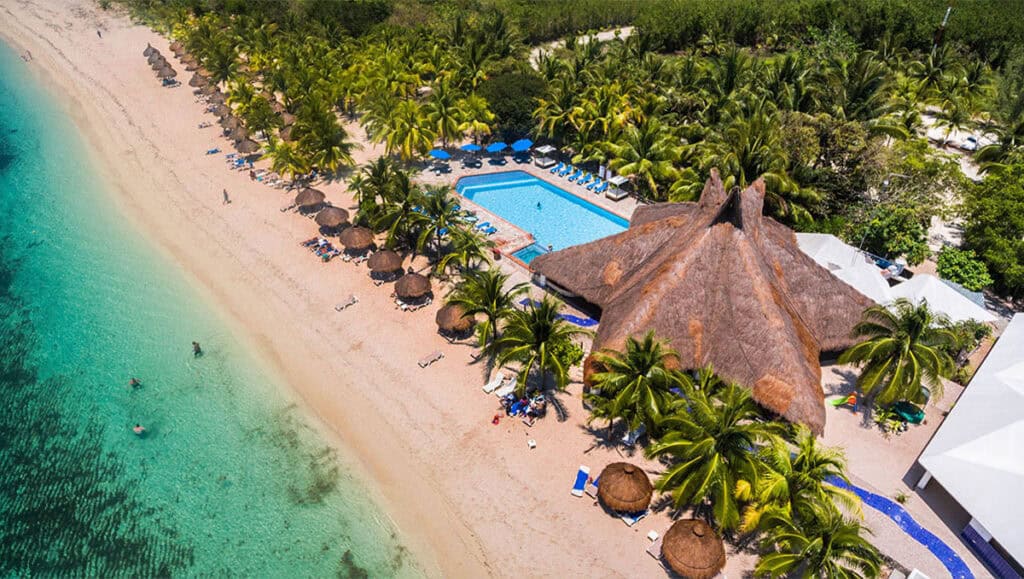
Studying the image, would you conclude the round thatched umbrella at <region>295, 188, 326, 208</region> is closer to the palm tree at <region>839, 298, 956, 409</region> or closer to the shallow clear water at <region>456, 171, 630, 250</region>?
the shallow clear water at <region>456, 171, 630, 250</region>

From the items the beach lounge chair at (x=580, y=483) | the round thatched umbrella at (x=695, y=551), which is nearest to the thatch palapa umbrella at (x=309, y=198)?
the beach lounge chair at (x=580, y=483)

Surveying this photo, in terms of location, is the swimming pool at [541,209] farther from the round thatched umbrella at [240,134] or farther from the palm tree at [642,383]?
the round thatched umbrella at [240,134]

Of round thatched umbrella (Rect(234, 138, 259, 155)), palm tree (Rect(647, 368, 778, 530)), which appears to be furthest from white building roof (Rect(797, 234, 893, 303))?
round thatched umbrella (Rect(234, 138, 259, 155))

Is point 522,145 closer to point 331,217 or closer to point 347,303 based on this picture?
point 331,217

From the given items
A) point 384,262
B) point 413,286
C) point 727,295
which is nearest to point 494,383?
point 413,286

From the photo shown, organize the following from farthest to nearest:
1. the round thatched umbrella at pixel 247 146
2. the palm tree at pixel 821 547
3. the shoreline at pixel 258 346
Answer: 1. the round thatched umbrella at pixel 247 146
2. the shoreline at pixel 258 346
3. the palm tree at pixel 821 547
